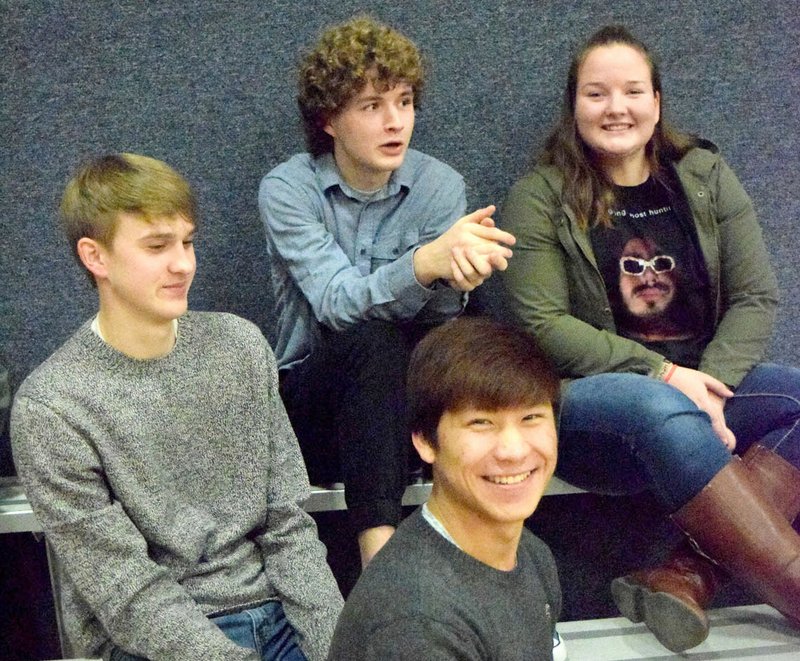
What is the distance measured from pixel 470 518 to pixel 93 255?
59 centimetres

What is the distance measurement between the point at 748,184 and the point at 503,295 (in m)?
0.48

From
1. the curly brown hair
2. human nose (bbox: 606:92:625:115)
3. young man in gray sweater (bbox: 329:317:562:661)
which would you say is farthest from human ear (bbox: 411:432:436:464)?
human nose (bbox: 606:92:625:115)

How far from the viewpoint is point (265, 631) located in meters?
1.14

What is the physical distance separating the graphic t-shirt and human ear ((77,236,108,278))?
738mm

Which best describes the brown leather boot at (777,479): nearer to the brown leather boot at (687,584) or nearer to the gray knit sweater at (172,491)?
the brown leather boot at (687,584)

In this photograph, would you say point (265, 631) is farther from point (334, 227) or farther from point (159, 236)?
point (334, 227)

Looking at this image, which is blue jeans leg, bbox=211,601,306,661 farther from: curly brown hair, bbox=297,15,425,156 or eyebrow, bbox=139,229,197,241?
Result: curly brown hair, bbox=297,15,425,156

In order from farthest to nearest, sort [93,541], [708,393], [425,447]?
1. [708,393]
2. [93,541]
3. [425,447]

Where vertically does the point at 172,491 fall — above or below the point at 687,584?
above

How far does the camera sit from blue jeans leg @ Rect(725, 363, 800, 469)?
1.36m

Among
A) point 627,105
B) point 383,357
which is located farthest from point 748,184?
point 383,357

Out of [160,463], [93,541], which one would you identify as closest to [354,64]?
[160,463]

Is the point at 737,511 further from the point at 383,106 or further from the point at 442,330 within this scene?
the point at 383,106

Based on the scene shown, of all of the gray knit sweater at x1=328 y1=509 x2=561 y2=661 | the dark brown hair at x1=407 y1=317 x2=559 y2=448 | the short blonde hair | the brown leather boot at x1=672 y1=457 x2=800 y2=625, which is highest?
the short blonde hair
